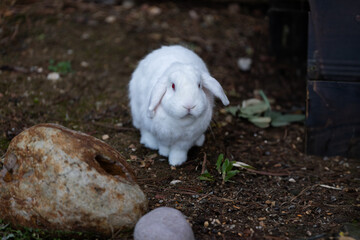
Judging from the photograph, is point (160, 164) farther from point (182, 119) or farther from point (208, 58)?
point (208, 58)

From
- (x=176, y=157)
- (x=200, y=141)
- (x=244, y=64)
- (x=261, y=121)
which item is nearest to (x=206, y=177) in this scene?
(x=176, y=157)

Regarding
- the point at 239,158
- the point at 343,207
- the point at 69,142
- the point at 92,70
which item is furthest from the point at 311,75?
the point at 92,70

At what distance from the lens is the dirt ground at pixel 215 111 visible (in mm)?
3279

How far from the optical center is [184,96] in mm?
3271

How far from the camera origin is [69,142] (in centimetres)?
284

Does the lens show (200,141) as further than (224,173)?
Yes

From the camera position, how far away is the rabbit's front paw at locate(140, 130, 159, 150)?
13.4 feet

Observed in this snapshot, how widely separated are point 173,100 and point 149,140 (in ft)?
2.98

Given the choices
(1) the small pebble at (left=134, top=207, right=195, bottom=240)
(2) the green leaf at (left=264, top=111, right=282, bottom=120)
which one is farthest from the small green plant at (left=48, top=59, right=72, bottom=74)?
(1) the small pebble at (left=134, top=207, right=195, bottom=240)

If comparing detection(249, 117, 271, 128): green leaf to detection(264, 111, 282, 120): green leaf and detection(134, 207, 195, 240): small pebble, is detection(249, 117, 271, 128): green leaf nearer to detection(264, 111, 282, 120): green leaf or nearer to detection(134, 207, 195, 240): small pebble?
detection(264, 111, 282, 120): green leaf

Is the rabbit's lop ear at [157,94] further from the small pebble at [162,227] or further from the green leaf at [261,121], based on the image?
the green leaf at [261,121]

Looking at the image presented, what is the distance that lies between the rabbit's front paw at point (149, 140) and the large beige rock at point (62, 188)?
1.16 m

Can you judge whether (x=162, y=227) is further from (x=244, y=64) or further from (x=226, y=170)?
(x=244, y=64)

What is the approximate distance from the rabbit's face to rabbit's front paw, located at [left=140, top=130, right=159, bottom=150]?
71cm
